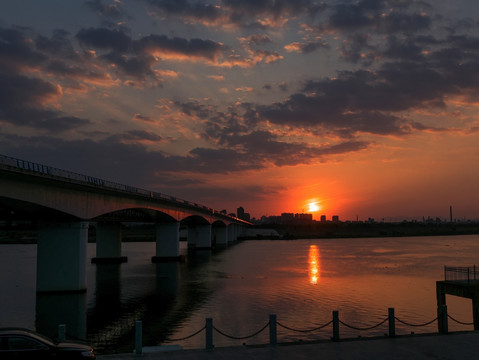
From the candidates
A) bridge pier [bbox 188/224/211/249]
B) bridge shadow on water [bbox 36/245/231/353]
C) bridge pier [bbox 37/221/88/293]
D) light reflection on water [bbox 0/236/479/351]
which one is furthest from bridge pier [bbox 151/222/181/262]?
bridge pier [bbox 188/224/211/249]

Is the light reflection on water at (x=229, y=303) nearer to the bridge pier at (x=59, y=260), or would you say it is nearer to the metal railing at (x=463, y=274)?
the bridge pier at (x=59, y=260)

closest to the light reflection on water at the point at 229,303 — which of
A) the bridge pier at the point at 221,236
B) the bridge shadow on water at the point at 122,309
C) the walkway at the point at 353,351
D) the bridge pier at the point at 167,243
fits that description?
the bridge shadow on water at the point at 122,309

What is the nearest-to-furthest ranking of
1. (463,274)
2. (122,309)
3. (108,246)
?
(122,309) < (463,274) < (108,246)

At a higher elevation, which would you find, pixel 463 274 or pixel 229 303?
pixel 463 274

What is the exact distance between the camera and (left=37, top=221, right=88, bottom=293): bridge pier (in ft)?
126

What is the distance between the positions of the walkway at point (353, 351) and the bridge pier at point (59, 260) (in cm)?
2552

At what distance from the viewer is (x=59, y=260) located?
38531 mm

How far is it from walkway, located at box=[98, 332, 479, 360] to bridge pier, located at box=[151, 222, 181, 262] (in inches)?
2507

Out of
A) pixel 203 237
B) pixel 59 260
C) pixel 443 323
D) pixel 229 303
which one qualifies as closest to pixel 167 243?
pixel 59 260

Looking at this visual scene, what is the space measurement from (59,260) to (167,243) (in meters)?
41.8

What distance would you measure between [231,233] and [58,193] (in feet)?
460

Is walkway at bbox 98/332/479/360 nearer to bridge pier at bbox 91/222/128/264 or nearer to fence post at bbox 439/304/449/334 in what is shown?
fence post at bbox 439/304/449/334

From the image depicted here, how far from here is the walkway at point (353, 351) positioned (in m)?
15.4

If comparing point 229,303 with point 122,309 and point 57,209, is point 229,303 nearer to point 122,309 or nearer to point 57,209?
point 122,309
